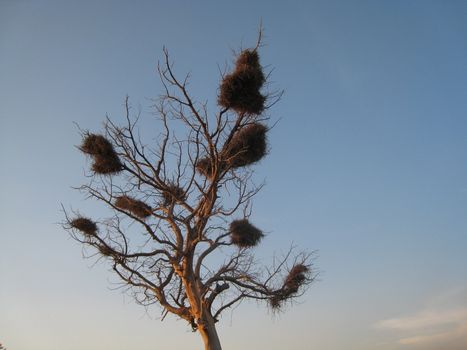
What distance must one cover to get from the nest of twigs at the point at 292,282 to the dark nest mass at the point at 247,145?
96.8 inches

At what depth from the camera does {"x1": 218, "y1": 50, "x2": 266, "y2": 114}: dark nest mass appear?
5.77 meters

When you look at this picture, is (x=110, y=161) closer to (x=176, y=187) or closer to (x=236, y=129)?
(x=176, y=187)

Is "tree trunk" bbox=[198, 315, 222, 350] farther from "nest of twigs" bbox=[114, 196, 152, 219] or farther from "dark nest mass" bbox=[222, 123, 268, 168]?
"dark nest mass" bbox=[222, 123, 268, 168]

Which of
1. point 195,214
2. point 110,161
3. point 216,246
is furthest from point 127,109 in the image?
point 216,246

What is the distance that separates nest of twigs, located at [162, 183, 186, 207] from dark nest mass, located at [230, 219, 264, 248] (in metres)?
1.20

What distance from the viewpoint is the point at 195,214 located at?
7152mm

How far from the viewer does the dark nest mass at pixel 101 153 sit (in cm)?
649

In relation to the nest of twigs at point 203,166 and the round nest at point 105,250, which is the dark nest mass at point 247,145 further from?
the round nest at point 105,250

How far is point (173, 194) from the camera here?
709cm

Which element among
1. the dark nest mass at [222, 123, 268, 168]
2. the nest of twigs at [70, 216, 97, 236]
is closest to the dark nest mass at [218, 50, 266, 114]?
the dark nest mass at [222, 123, 268, 168]

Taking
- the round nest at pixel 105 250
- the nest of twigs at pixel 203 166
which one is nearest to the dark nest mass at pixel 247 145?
the nest of twigs at pixel 203 166

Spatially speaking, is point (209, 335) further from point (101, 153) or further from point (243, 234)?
point (101, 153)

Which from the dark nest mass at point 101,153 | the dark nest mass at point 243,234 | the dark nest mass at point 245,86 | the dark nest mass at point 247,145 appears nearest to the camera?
the dark nest mass at point 245,86

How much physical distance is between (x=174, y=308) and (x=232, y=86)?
154 inches
